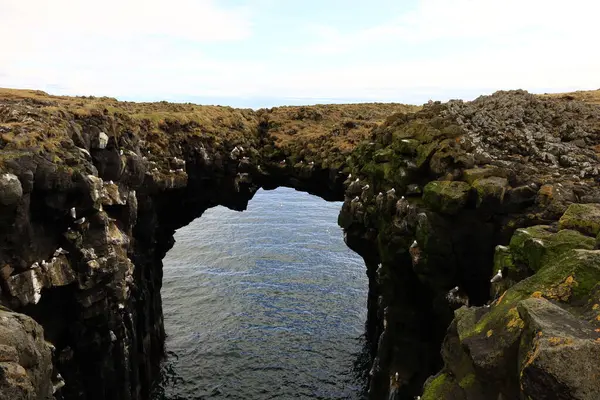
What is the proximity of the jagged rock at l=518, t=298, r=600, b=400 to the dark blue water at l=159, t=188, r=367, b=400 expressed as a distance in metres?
36.0

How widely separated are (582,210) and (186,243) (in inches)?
3190

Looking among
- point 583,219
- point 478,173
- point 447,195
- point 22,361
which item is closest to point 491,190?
point 478,173

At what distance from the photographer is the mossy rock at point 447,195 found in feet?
75.9

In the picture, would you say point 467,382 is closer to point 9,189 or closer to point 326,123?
point 9,189

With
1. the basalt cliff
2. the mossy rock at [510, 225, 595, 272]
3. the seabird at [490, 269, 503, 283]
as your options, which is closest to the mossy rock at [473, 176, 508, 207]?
the basalt cliff

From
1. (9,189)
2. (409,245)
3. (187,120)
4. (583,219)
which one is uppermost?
(187,120)

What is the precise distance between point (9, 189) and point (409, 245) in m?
22.6

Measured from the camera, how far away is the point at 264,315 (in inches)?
2253

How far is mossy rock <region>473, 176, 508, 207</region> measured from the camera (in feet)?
71.9

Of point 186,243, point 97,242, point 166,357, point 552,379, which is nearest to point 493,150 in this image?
point 552,379

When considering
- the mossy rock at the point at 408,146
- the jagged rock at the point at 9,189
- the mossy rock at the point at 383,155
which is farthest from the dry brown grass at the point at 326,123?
the jagged rock at the point at 9,189

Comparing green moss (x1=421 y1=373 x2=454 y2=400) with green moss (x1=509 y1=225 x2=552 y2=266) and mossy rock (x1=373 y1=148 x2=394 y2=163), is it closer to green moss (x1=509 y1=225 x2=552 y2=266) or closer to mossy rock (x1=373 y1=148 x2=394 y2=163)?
green moss (x1=509 y1=225 x2=552 y2=266)

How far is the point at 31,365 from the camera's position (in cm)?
1515

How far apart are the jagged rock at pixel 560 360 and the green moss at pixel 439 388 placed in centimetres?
401
